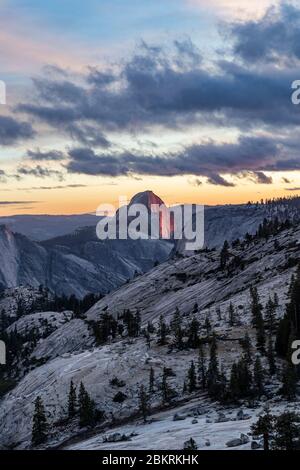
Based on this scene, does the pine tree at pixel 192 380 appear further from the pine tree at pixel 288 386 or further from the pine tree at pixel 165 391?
the pine tree at pixel 288 386

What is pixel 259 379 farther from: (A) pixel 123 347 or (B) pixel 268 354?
(A) pixel 123 347

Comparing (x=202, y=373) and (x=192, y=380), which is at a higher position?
(x=202, y=373)

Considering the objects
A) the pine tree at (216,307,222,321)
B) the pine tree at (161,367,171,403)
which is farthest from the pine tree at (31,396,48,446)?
the pine tree at (216,307,222,321)

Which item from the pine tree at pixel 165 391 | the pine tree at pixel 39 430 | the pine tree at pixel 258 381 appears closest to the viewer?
the pine tree at pixel 258 381

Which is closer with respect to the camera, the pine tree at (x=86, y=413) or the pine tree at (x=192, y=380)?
the pine tree at (x=86, y=413)

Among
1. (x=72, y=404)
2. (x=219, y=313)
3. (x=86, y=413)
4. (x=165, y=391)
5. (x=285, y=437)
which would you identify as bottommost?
(x=72, y=404)

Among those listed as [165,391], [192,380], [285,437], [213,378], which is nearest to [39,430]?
[165,391]

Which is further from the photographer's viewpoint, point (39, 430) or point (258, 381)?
point (39, 430)

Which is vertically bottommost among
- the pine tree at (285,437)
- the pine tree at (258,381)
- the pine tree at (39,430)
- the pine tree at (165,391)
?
the pine tree at (39,430)

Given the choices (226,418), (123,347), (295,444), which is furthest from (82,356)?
(295,444)

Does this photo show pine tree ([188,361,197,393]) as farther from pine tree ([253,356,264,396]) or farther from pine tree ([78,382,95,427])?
pine tree ([78,382,95,427])

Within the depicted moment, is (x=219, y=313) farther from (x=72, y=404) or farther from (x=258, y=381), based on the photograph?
(x=258, y=381)

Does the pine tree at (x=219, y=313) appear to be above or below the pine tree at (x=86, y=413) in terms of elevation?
above

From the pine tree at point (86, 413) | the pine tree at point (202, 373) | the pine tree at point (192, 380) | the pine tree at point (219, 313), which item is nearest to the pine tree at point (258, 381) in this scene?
the pine tree at point (202, 373)
